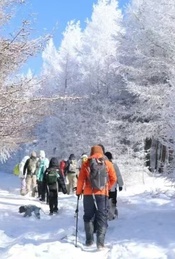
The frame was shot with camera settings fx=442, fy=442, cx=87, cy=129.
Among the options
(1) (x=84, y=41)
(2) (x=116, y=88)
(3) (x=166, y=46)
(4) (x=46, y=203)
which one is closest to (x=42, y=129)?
(1) (x=84, y=41)

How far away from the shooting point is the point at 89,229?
769 centimetres

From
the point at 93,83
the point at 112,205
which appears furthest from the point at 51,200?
the point at 93,83

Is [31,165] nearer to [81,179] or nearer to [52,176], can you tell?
[52,176]

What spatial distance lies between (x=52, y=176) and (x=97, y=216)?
537 centimetres

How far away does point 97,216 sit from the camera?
7625 millimetres

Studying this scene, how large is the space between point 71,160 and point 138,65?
6.99 m

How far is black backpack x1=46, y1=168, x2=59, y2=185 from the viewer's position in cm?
1278

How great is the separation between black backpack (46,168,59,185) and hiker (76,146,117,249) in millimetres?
5126

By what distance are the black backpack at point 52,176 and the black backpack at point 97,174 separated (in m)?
5.40

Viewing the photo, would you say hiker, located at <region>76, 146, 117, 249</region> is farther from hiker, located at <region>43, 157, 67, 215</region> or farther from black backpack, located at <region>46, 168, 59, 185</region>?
black backpack, located at <region>46, 168, 59, 185</region>

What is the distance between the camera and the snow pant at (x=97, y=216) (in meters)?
7.50

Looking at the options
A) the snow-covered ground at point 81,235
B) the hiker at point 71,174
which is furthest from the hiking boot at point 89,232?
the hiker at point 71,174

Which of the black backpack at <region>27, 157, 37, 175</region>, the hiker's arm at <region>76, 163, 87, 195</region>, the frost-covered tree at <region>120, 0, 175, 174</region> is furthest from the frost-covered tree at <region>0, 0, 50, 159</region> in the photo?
the frost-covered tree at <region>120, 0, 175, 174</region>

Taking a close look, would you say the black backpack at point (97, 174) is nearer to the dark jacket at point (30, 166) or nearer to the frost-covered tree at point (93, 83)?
the dark jacket at point (30, 166)
